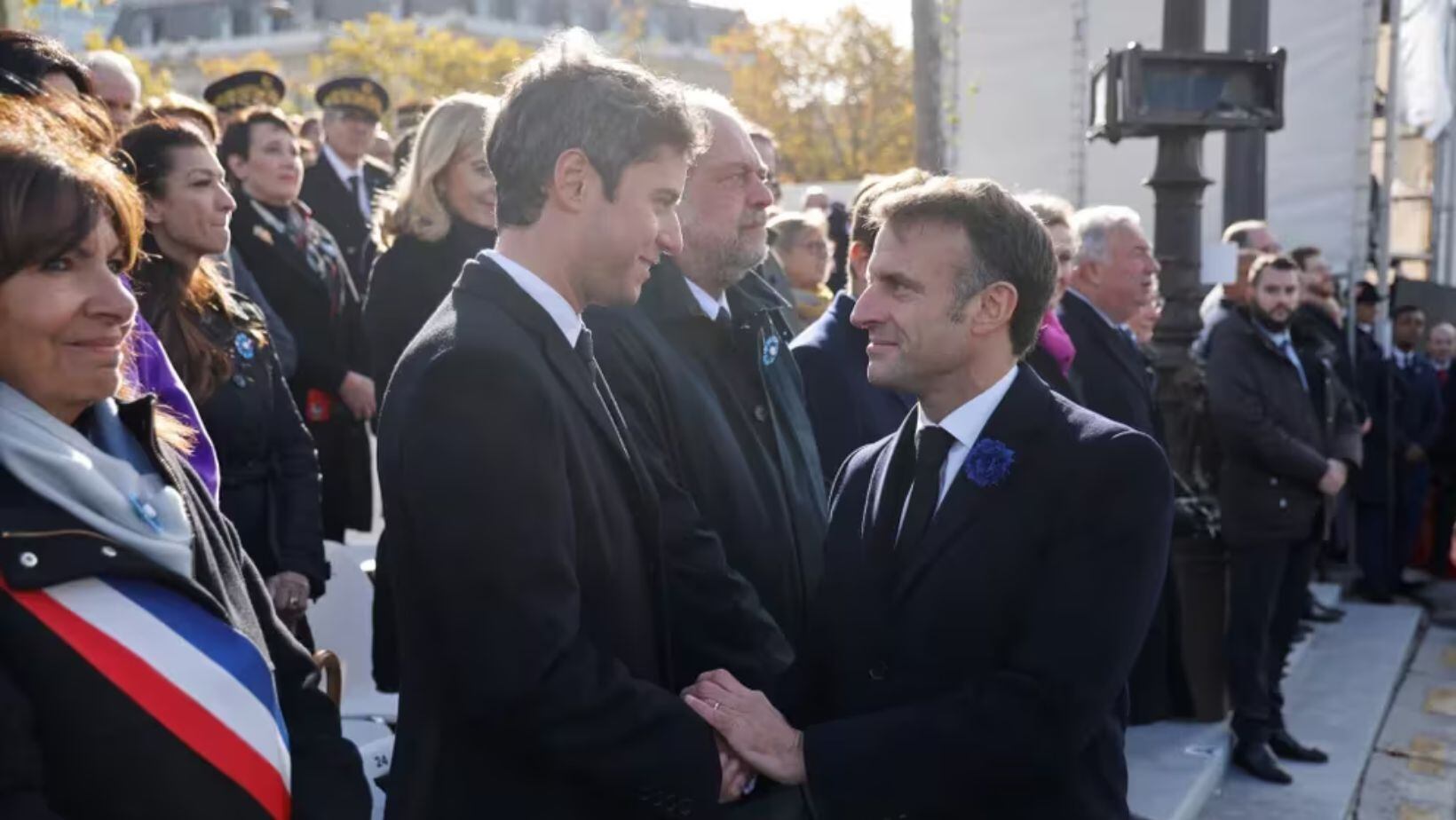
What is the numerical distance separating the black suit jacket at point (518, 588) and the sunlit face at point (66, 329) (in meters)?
0.40

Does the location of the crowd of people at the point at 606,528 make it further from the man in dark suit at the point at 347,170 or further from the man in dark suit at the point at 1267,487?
the man in dark suit at the point at 347,170

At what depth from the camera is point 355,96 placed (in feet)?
26.3

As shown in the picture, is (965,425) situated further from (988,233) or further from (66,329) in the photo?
(66,329)

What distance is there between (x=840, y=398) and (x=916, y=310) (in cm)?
140

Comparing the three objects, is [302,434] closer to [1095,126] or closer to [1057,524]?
[1057,524]

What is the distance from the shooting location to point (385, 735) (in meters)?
3.71

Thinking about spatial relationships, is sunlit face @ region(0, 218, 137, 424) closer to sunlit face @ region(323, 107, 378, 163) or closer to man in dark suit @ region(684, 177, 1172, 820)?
man in dark suit @ region(684, 177, 1172, 820)

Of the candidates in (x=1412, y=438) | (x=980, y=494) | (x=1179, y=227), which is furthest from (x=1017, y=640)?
(x=1412, y=438)

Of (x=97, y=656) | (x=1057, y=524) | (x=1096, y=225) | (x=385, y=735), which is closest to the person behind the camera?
(x=97, y=656)

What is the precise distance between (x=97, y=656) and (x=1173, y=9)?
6.70 meters

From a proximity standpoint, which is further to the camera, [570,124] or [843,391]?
[843,391]

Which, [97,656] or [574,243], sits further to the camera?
[574,243]

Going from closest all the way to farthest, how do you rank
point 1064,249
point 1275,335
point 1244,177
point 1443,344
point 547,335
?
point 547,335 < point 1064,249 < point 1275,335 < point 1244,177 < point 1443,344

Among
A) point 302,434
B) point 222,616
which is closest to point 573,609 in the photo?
point 222,616
